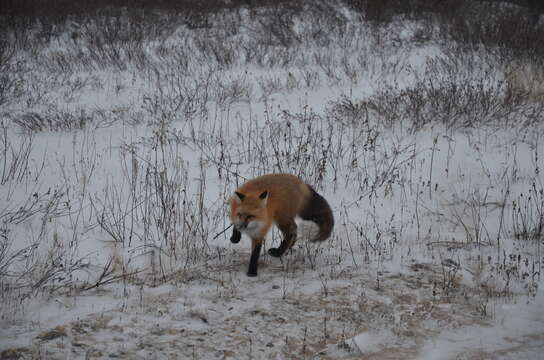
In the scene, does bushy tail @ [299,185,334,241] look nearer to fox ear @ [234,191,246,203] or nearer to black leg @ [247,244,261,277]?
black leg @ [247,244,261,277]

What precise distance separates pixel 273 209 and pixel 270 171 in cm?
221

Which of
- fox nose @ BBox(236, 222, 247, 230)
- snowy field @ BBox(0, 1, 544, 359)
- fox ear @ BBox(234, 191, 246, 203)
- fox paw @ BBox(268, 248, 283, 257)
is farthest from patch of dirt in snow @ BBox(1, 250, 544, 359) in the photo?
fox ear @ BBox(234, 191, 246, 203)

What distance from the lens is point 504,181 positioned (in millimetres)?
5484

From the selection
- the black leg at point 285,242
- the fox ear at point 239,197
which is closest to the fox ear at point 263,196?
the fox ear at point 239,197

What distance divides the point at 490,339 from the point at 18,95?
9.49 meters

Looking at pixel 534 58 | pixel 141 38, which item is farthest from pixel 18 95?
pixel 534 58

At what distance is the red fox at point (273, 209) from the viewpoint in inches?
138

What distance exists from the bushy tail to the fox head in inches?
25.7

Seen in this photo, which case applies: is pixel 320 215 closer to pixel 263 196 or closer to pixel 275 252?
pixel 275 252

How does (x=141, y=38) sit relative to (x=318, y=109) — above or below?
above

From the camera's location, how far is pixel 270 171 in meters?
5.95

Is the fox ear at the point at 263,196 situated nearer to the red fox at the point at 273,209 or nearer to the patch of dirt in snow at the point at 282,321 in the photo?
the red fox at the point at 273,209

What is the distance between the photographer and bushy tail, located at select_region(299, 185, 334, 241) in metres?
4.08

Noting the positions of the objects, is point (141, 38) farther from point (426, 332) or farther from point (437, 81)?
point (426, 332)
